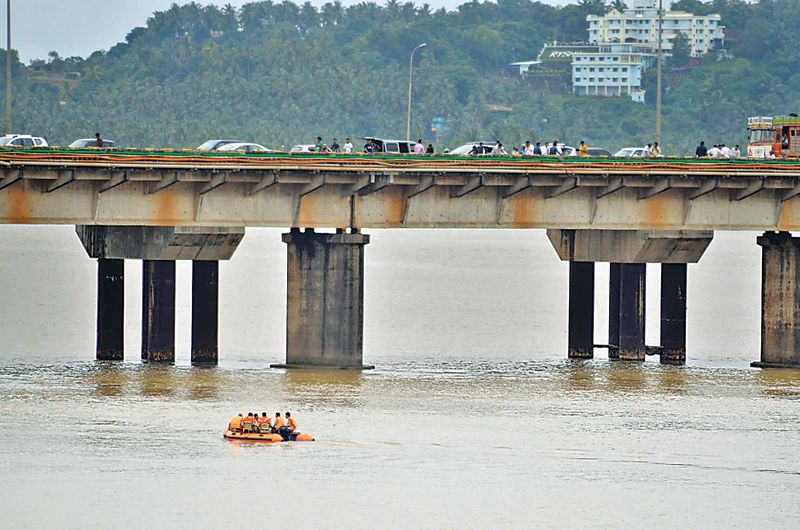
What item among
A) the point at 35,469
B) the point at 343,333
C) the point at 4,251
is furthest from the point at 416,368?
the point at 4,251

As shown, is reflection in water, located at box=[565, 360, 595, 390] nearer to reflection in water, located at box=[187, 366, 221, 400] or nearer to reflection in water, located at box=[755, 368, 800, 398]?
reflection in water, located at box=[755, 368, 800, 398]

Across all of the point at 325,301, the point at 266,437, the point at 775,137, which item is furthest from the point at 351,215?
the point at 775,137

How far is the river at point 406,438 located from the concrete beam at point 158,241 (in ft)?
13.2

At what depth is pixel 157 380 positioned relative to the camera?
65062 mm

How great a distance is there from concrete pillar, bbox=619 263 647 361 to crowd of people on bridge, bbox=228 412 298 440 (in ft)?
75.6

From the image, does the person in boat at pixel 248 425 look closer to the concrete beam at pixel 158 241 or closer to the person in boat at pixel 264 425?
the person in boat at pixel 264 425

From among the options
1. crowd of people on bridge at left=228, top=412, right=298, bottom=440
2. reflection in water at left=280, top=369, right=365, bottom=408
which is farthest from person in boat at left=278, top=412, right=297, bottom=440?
reflection in water at left=280, top=369, right=365, bottom=408

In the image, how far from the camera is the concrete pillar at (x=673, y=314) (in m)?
74.9

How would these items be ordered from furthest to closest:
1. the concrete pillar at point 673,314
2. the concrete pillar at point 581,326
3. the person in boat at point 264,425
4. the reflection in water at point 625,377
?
the concrete pillar at point 581,326 < the concrete pillar at point 673,314 < the reflection in water at point 625,377 < the person in boat at point 264,425

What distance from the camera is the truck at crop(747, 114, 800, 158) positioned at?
86250 mm

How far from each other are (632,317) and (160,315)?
18.0m

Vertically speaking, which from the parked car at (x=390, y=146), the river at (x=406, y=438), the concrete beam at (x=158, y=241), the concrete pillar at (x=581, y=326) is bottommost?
the river at (x=406, y=438)

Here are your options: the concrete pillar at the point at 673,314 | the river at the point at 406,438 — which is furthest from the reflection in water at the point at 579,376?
the concrete pillar at the point at 673,314

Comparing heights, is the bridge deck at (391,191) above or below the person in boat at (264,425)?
above
